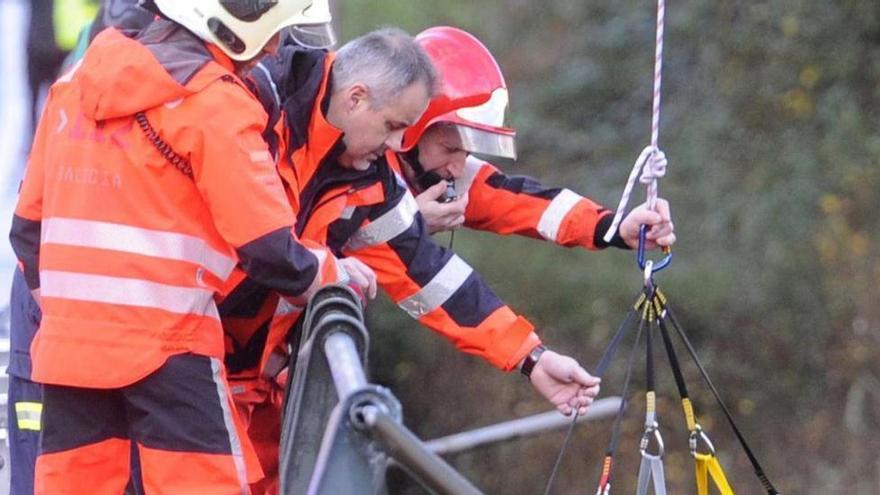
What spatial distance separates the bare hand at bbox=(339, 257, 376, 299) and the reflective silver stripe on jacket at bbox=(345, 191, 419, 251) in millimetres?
246

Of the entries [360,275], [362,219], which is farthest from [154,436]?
[362,219]

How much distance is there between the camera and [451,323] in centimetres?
434

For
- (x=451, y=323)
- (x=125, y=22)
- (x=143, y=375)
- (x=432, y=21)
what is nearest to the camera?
(x=143, y=375)

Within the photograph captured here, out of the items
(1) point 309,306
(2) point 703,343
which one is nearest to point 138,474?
(1) point 309,306

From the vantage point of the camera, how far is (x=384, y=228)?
4223mm

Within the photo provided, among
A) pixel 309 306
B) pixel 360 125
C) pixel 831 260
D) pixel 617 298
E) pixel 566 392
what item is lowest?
pixel 617 298

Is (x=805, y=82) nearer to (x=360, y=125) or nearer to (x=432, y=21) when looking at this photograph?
(x=432, y=21)

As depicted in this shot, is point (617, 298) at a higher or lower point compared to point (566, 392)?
lower

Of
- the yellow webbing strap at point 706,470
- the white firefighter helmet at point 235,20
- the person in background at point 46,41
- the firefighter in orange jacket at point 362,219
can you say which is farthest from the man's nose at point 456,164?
the person in background at point 46,41

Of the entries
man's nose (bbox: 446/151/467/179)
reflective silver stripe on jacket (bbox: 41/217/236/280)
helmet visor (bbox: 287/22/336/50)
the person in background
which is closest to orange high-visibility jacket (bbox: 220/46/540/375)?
helmet visor (bbox: 287/22/336/50)

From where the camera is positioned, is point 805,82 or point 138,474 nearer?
point 138,474

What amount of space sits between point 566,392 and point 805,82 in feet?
15.8

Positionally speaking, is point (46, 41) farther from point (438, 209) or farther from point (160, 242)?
point (160, 242)

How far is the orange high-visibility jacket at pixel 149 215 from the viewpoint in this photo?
352 centimetres
